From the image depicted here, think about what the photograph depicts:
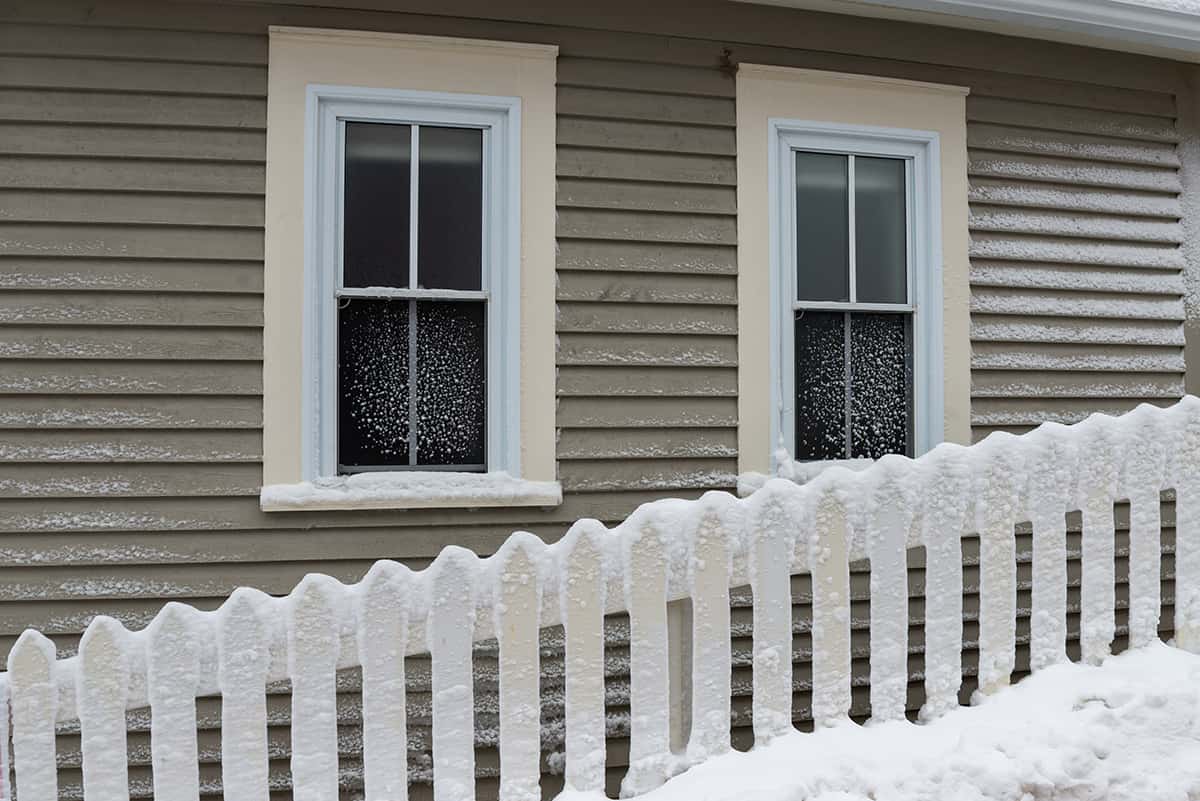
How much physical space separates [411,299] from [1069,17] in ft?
10.8

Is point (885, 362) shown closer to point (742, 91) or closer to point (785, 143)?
point (785, 143)

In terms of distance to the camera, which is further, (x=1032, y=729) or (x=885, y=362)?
(x=885, y=362)

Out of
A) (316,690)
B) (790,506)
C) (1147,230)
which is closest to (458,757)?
(316,690)

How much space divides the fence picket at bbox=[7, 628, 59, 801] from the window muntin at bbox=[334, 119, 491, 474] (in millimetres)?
1517

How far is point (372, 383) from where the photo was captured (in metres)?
3.72

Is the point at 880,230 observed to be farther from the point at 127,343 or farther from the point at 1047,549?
the point at 127,343

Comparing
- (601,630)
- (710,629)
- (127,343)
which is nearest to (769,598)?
(710,629)

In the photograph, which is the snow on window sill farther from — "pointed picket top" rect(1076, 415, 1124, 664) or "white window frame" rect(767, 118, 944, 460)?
"pointed picket top" rect(1076, 415, 1124, 664)

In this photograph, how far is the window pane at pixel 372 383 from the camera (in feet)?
12.1

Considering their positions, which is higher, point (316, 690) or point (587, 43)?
point (587, 43)

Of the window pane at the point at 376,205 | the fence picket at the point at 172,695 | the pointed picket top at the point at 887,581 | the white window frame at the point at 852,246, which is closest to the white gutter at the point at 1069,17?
the white window frame at the point at 852,246

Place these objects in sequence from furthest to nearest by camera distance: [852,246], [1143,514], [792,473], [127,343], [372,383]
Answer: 1. [852,246]
2. [792,473]
3. [372,383]
4. [127,343]
5. [1143,514]

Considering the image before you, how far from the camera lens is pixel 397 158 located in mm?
3744

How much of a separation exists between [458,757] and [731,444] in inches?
79.7
